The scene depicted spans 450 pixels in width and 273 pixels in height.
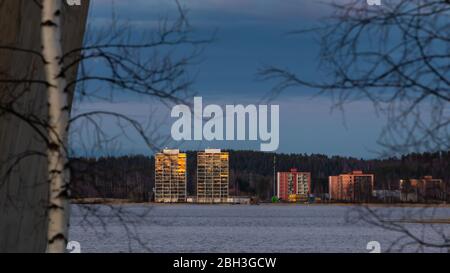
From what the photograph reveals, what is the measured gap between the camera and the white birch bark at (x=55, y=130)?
1211 centimetres

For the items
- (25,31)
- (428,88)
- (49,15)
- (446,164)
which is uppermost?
(25,31)

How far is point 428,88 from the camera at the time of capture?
10.4 metres

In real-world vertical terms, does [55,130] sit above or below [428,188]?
above

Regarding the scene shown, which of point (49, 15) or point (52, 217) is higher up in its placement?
point (49, 15)

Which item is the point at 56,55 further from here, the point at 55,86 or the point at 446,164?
the point at 446,164

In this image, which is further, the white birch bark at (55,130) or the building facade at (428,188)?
the white birch bark at (55,130)

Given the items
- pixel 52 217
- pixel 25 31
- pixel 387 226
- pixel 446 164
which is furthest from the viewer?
pixel 25 31

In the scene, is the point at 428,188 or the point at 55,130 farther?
the point at 55,130

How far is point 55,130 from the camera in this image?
12.3 meters

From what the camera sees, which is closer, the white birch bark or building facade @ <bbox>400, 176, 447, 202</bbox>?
building facade @ <bbox>400, 176, 447, 202</bbox>

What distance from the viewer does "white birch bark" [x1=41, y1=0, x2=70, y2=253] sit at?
12.1m
